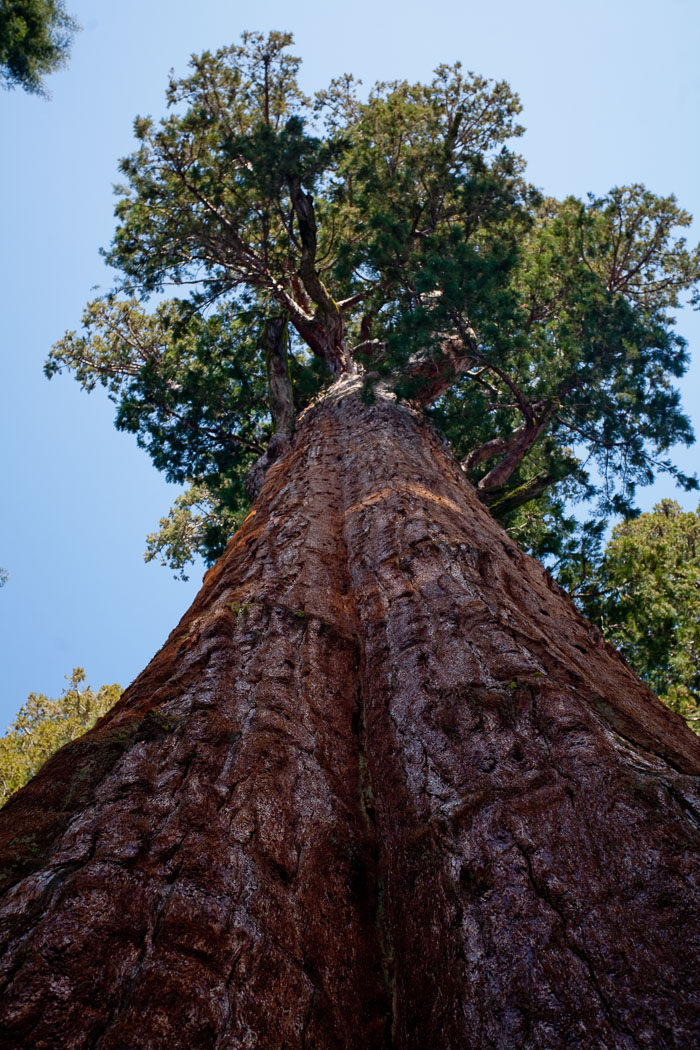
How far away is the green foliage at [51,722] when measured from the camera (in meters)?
14.8

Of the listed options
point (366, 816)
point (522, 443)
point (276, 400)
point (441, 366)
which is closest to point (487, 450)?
point (522, 443)

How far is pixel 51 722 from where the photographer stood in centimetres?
1605

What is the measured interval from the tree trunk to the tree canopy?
16.0ft

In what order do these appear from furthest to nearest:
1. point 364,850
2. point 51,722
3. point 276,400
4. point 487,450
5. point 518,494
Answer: point 51,722 < point 276,400 < point 487,450 < point 518,494 < point 364,850

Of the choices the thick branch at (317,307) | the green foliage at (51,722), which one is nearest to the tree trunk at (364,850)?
the thick branch at (317,307)

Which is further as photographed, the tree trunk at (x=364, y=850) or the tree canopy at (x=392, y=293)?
the tree canopy at (x=392, y=293)

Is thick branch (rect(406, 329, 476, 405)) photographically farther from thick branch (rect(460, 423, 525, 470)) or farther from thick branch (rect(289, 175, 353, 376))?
thick branch (rect(289, 175, 353, 376))

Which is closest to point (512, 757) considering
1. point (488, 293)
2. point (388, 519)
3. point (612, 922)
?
point (612, 922)

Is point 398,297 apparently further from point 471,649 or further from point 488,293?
point 471,649

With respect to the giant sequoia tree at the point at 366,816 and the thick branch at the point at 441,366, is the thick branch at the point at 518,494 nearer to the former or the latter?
the thick branch at the point at 441,366

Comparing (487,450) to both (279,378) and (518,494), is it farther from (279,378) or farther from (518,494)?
(279,378)

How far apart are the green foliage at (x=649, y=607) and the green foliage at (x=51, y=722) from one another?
37.5 ft

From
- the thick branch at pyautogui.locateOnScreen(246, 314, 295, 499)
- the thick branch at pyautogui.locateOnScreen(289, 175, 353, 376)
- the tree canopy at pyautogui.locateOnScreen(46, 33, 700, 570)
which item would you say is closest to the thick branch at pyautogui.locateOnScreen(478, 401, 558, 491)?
the tree canopy at pyautogui.locateOnScreen(46, 33, 700, 570)

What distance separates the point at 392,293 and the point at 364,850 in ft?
30.0
